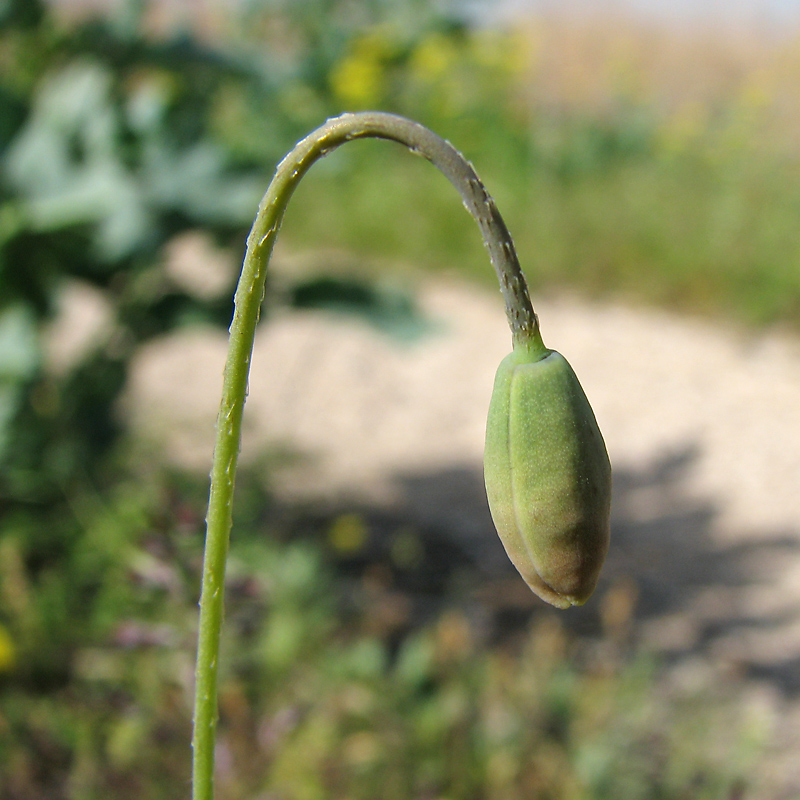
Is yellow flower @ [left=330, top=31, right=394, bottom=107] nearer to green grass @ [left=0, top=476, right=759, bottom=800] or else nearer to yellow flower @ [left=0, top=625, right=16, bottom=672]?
green grass @ [left=0, top=476, right=759, bottom=800]

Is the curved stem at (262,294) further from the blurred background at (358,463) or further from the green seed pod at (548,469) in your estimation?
the blurred background at (358,463)

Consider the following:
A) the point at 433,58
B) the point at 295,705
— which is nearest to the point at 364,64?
the point at 433,58

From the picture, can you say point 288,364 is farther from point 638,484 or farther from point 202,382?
point 638,484

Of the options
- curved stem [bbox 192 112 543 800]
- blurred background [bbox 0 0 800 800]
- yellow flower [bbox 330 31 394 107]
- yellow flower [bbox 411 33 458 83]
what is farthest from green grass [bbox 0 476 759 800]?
yellow flower [bbox 411 33 458 83]

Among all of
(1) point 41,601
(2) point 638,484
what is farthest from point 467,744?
(2) point 638,484

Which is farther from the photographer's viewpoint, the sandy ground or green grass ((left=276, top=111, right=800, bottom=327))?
green grass ((left=276, top=111, right=800, bottom=327))

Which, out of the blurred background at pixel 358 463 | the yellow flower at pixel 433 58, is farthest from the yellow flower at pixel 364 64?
the yellow flower at pixel 433 58
